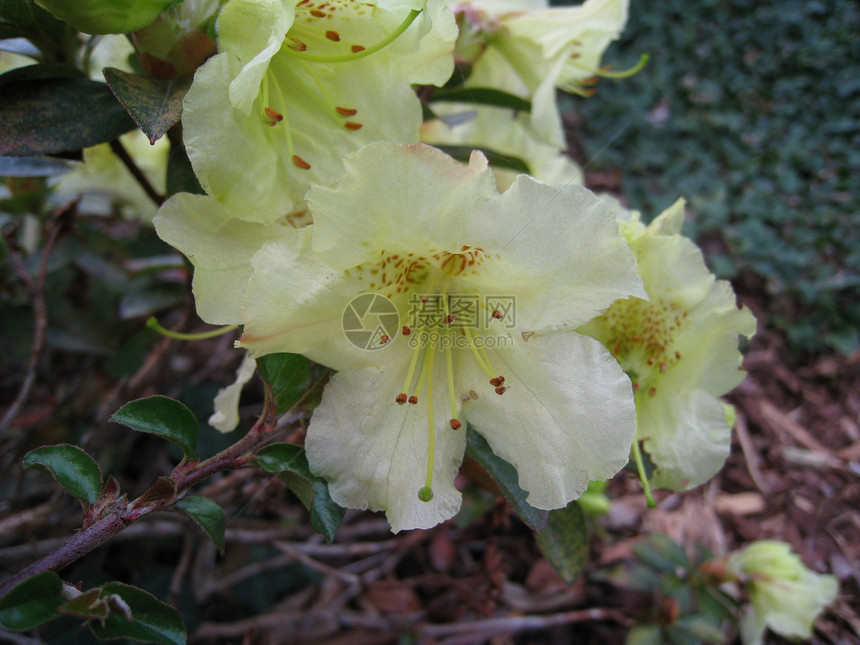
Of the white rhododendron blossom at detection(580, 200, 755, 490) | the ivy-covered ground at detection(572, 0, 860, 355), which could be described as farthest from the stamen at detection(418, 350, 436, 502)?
the ivy-covered ground at detection(572, 0, 860, 355)

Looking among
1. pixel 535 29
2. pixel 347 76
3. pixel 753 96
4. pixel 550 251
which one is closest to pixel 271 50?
pixel 347 76

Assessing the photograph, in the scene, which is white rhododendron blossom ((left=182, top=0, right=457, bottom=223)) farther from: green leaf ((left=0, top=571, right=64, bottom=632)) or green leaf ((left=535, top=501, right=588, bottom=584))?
green leaf ((left=535, top=501, right=588, bottom=584))

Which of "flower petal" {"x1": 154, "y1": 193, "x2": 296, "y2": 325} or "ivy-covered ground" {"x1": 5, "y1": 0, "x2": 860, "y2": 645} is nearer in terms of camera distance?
"flower petal" {"x1": 154, "y1": 193, "x2": 296, "y2": 325}

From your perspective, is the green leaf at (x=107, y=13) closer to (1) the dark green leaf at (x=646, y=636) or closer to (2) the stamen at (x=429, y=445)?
(2) the stamen at (x=429, y=445)

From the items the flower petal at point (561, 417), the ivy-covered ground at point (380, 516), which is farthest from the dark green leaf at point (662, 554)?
the flower petal at point (561, 417)

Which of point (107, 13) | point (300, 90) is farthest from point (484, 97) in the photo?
point (107, 13)
